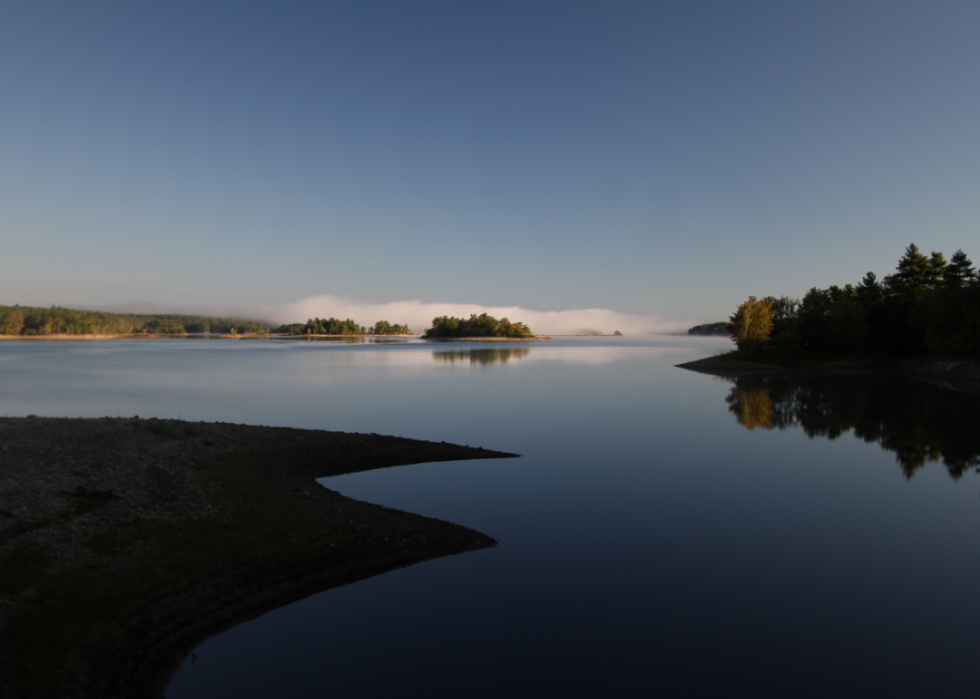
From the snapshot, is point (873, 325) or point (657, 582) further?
point (873, 325)

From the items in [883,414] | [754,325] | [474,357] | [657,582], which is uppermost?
[754,325]

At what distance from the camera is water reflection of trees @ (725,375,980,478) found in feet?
93.2

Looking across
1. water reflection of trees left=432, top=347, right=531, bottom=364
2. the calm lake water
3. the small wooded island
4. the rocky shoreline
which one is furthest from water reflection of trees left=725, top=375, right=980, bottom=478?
water reflection of trees left=432, top=347, right=531, bottom=364

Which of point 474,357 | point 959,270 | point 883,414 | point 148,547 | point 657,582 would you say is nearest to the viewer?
point 148,547

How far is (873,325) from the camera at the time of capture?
293ft

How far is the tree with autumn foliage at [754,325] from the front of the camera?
9338 centimetres

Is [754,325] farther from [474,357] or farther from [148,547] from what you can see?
[148,547]

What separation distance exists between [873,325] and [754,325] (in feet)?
59.7

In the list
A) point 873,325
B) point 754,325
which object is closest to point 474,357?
point 754,325

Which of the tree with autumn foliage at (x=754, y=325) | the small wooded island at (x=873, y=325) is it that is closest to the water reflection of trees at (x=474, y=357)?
the small wooded island at (x=873, y=325)

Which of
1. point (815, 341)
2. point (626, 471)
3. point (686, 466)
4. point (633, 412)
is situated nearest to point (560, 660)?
point (626, 471)

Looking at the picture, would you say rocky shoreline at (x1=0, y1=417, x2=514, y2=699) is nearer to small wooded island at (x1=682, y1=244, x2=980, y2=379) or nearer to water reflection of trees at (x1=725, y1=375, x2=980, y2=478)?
water reflection of trees at (x1=725, y1=375, x2=980, y2=478)

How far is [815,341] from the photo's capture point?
9419 centimetres

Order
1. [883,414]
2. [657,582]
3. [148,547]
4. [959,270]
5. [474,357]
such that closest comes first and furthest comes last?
[148,547]
[657,582]
[883,414]
[959,270]
[474,357]
